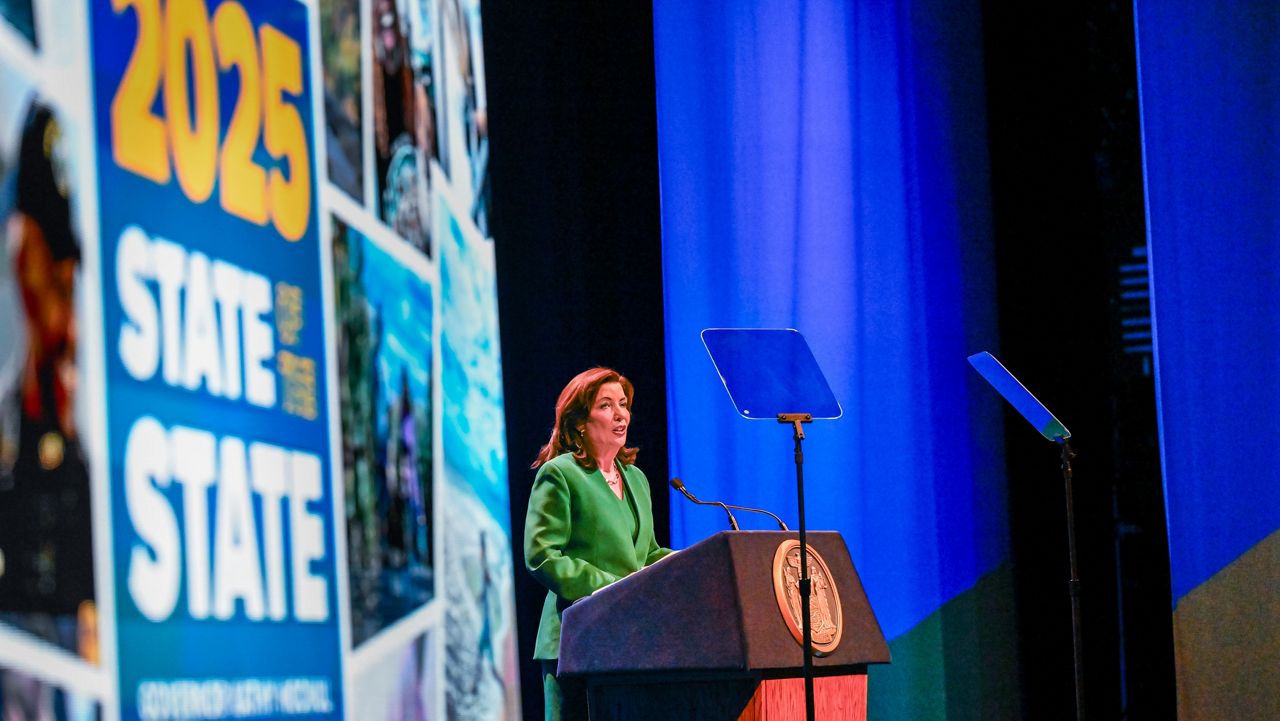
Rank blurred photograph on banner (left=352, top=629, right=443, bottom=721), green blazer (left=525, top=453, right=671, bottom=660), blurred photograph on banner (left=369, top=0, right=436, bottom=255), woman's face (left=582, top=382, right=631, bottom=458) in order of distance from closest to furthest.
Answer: blurred photograph on banner (left=352, top=629, right=443, bottom=721) < blurred photograph on banner (left=369, top=0, right=436, bottom=255) < green blazer (left=525, top=453, right=671, bottom=660) < woman's face (left=582, top=382, right=631, bottom=458)

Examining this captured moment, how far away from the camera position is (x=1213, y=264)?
492 centimetres

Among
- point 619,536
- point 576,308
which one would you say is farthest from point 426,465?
point 576,308

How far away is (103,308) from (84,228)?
0.29ft

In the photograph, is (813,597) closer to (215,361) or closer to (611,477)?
(611,477)

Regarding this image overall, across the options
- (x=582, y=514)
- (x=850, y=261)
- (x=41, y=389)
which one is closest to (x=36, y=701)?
(x=41, y=389)

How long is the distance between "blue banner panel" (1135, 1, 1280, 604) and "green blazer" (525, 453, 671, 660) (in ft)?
7.35

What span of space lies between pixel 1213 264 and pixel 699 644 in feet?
9.60

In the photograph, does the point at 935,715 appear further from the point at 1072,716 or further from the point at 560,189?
the point at 560,189

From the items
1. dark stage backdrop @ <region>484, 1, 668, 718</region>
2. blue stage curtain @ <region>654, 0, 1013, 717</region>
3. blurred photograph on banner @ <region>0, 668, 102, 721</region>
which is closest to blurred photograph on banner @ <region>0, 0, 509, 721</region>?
blurred photograph on banner @ <region>0, 668, 102, 721</region>

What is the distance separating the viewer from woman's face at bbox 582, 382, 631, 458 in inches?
135

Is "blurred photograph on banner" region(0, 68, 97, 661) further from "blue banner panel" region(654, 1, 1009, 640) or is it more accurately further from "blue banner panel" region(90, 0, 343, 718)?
"blue banner panel" region(654, 1, 1009, 640)

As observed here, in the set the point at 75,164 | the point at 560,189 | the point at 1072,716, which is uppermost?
the point at 560,189

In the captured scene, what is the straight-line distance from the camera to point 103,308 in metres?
1.59

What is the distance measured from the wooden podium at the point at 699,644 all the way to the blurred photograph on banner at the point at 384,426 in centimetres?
50
